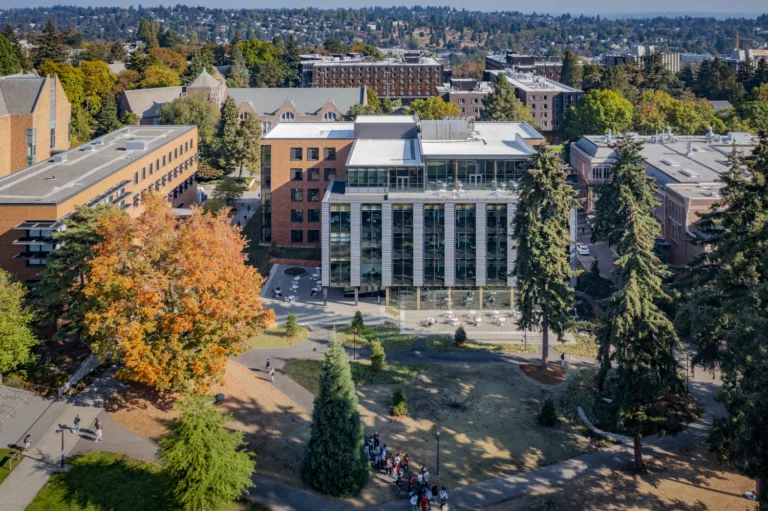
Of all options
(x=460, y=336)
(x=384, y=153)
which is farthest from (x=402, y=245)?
Answer: (x=384, y=153)

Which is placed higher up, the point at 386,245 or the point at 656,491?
the point at 386,245

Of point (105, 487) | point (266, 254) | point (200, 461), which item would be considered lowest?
point (105, 487)

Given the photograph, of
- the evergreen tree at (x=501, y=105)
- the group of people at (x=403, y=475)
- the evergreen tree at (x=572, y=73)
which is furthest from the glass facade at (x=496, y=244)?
the evergreen tree at (x=572, y=73)

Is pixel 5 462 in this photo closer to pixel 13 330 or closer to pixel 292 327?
pixel 13 330

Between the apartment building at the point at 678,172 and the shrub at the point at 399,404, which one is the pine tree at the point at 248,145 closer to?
the apartment building at the point at 678,172

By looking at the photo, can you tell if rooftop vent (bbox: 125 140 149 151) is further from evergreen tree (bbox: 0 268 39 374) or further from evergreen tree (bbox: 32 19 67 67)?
evergreen tree (bbox: 32 19 67 67)

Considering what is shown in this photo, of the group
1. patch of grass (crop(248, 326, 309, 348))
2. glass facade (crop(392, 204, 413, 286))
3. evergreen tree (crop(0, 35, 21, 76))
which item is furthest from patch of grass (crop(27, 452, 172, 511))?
evergreen tree (crop(0, 35, 21, 76))

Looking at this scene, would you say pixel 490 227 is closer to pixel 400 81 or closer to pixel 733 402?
pixel 733 402
